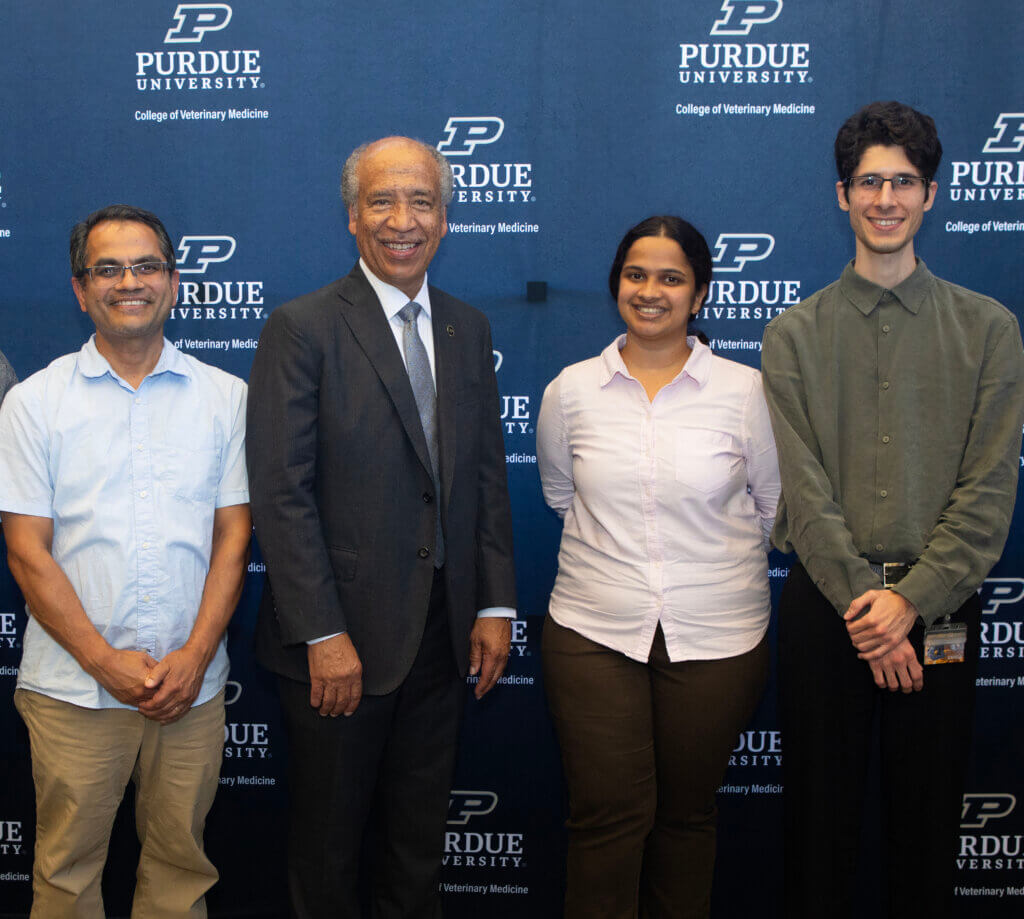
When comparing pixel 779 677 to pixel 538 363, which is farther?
pixel 538 363

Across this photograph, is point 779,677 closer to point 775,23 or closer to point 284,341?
point 284,341

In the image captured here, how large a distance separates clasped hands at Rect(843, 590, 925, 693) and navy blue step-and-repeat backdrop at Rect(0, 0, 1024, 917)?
3.09 ft

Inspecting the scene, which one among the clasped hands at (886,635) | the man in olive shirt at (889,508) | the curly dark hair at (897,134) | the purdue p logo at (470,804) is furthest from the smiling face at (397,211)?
the purdue p logo at (470,804)

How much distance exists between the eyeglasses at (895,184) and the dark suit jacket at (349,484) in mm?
942

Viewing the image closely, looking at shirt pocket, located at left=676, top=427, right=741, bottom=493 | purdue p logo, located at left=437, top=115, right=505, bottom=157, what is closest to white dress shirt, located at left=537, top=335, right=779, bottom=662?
shirt pocket, located at left=676, top=427, right=741, bottom=493

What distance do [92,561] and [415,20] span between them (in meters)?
1.72

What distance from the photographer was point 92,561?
1.84m

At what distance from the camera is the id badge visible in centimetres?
181

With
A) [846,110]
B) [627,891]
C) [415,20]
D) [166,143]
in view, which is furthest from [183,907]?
[846,110]

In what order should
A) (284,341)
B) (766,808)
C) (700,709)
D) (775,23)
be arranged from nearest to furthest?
(284,341), (700,709), (775,23), (766,808)

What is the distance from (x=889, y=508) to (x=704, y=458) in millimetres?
382

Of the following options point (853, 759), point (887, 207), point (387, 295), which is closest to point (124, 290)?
point (387, 295)

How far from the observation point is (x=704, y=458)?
1.92m

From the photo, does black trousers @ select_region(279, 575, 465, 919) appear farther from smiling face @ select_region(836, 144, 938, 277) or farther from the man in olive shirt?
smiling face @ select_region(836, 144, 938, 277)
